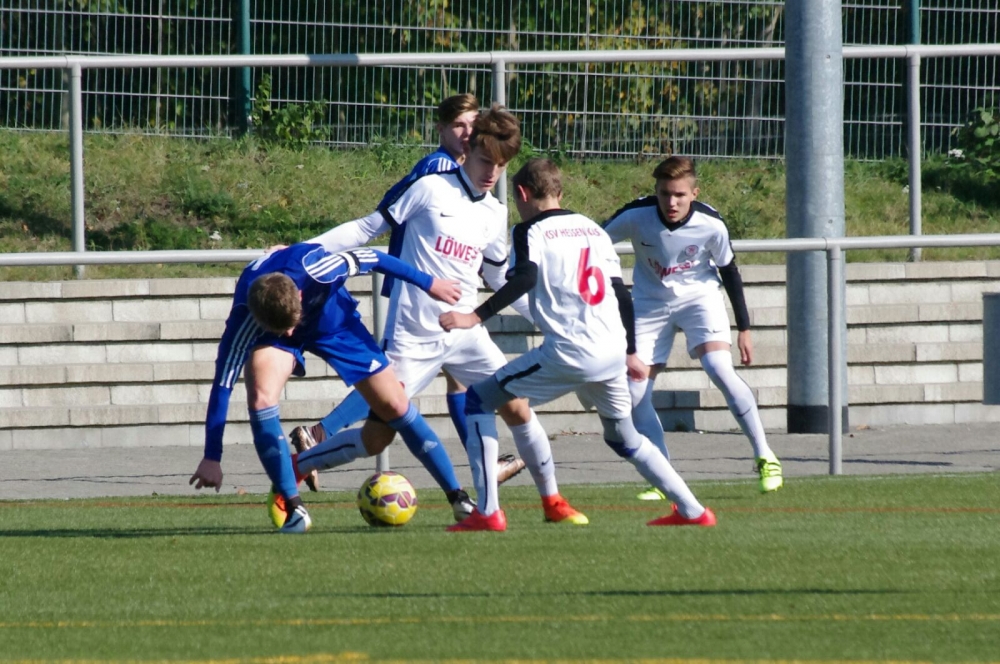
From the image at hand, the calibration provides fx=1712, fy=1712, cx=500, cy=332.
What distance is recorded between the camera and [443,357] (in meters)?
7.76

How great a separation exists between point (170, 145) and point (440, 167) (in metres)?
6.97

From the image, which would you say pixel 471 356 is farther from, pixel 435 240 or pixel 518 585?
pixel 518 585

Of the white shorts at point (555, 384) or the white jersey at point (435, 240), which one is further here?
the white jersey at point (435, 240)

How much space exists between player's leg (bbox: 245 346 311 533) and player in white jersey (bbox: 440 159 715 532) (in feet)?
2.31

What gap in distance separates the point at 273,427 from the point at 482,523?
0.95 meters

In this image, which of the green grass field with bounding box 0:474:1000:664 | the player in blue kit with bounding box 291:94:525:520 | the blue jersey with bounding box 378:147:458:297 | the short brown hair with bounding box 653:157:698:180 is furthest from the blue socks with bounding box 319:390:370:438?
the short brown hair with bounding box 653:157:698:180

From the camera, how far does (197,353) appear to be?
11711 millimetres

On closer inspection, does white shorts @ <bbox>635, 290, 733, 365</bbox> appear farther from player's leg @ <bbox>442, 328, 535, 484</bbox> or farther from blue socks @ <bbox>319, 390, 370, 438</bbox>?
blue socks @ <bbox>319, 390, 370, 438</bbox>

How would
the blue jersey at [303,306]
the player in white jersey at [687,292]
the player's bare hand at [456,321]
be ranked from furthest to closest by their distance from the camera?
the player in white jersey at [687,292] < the blue jersey at [303,306] < the player's bare hand at [456,321]

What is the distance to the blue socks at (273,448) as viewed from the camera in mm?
7109

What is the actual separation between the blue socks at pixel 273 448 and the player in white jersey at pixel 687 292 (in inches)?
80.2

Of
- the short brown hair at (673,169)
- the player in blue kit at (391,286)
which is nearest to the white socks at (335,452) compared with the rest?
the player in blue kit at (391,286)

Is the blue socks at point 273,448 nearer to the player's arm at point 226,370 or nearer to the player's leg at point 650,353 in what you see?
the player's arm at point 226,370

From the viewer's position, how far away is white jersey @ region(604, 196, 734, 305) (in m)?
8.52
